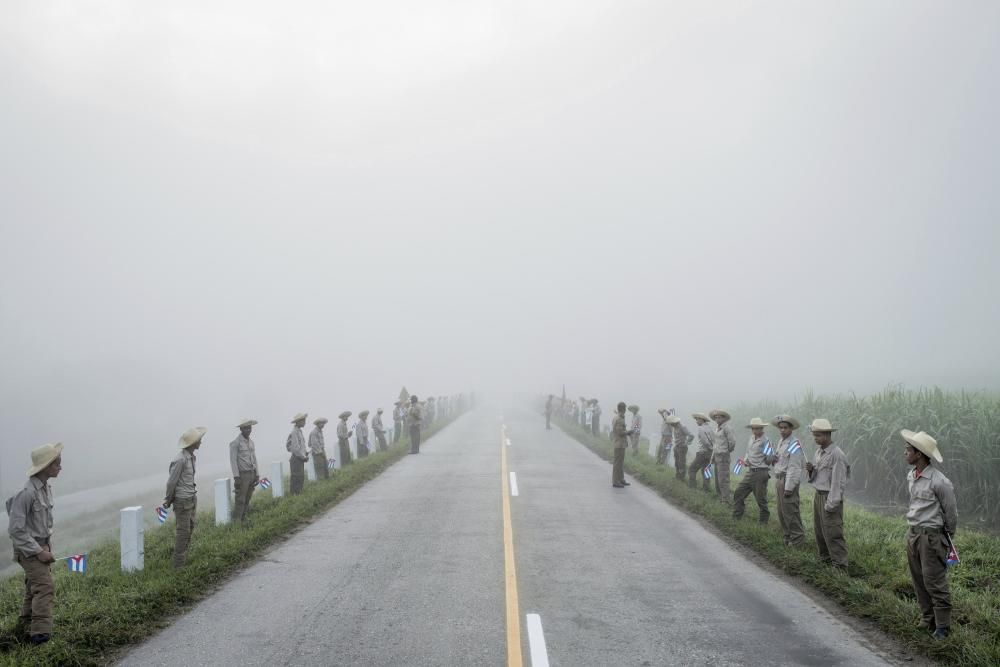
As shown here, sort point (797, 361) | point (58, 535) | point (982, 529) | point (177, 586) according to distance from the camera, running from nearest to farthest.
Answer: point (177, 586), point (982, 529), point (58, 535), point (797, 361)

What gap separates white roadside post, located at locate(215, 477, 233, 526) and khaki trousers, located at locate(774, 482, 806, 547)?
8820mm

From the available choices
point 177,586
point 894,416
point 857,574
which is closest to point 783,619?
point 857,574

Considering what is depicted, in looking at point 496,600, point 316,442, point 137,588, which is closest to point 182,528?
point 137,588

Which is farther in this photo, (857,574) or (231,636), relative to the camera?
(857,574)

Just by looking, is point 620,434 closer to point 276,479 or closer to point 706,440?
point 706,440

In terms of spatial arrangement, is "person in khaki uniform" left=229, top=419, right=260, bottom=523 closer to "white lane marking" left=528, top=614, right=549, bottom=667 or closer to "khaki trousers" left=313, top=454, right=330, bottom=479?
"khaki trousers" left=313, top=454, right=330, bottom=479

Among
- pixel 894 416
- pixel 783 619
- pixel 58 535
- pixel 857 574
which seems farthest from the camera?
pixel 58 535

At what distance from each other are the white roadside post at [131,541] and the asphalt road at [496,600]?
1446 mm

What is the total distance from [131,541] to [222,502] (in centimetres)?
260

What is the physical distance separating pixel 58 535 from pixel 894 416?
24.6 m

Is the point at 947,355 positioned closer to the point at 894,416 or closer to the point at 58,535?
the point at 894,416

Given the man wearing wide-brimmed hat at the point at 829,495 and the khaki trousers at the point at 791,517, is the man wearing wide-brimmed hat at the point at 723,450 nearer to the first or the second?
the khaki trousers at the point at 791,517

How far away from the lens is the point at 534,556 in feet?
28.0

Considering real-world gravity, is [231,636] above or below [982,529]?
above
